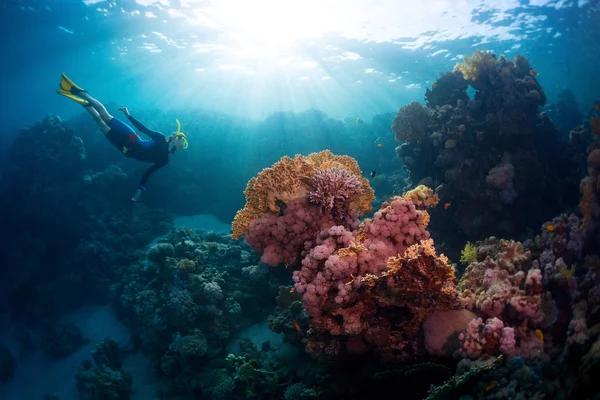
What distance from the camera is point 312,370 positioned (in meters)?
6.03

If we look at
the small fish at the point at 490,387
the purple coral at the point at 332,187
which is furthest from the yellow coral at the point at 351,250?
the small fish at the point at 490,387

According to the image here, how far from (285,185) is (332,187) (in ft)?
2.64

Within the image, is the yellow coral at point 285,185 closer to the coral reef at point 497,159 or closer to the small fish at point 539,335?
the small fish at point 539,335

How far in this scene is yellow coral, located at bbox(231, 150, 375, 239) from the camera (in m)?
5.09

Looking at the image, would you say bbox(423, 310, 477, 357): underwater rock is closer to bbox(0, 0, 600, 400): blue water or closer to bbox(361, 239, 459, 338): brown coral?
bbox(361, 239, 459, 338): brown coral

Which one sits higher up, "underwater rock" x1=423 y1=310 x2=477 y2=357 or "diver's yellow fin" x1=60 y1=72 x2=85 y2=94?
"diver's yellow fin" x1=60 y1=72 x2=85 y2=94

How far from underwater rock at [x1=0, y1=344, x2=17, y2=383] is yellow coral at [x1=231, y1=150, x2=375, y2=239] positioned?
1495 centimetres

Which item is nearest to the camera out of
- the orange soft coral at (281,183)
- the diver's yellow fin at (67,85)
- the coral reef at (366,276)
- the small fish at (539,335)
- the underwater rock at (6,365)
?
the coral reef at (366,276)

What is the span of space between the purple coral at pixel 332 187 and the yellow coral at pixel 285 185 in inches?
9.0

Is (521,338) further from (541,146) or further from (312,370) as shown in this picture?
(541,146)

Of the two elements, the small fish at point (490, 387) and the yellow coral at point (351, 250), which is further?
the yellow coral at point (351, 250)

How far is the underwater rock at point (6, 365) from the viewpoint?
12566mm

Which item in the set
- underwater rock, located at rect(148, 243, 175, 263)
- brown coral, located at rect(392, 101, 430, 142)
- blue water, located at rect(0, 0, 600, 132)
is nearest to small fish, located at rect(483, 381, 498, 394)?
brown coral, located at rect(392, 101, 430, 142)

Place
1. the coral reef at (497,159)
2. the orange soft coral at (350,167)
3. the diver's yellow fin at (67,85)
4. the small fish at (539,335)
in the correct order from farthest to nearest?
the diver's yellow fin at (67,85), the coral reef at (497,159), the orange soft coral at (350,167), the small fish at (539,335)
